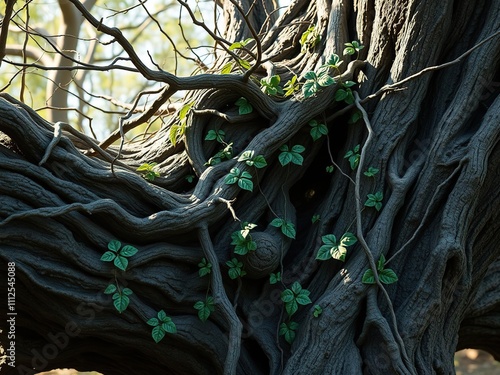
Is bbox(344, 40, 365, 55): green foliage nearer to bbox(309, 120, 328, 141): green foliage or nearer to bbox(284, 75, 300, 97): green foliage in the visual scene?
bbox(284, 75, 300, 97): green foliage

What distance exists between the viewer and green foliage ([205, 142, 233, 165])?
11.8 feet

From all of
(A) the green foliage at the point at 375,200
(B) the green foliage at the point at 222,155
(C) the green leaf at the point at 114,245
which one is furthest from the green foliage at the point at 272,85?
(C) the green leaf at the point at 114,245

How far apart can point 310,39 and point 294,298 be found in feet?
4.93

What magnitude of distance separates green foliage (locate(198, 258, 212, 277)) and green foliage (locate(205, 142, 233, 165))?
55 centimetres

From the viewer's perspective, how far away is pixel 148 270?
329 cm

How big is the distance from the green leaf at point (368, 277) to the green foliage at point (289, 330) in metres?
0.41

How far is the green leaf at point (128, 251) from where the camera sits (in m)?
3.19

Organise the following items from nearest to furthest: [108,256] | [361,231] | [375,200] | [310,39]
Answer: [108,256] < [361,231] < [375,200] < [310,39]

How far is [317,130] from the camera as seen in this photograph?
3.62m

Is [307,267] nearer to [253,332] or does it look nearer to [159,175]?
[253,332]

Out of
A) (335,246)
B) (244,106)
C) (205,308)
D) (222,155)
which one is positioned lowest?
(205,308)

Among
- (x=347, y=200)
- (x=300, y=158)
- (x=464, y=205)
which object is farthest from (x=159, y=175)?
(x=464, y=205)

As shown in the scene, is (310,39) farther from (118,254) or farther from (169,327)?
(169,327)

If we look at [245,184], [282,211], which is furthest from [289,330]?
[245,184]
